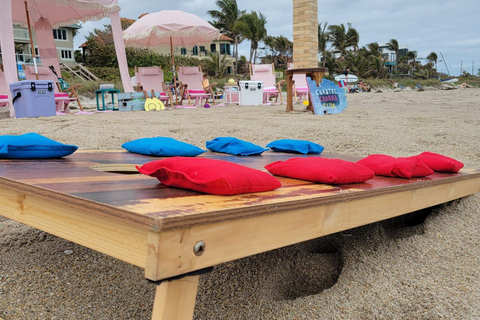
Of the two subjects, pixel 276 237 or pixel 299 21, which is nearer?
pixel 276 237

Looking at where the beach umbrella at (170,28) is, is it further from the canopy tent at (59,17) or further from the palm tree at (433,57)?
the palm tree at (433,57)

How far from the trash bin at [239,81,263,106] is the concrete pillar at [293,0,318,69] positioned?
3.49 ft

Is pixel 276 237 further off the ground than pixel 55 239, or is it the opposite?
pixel 276 237

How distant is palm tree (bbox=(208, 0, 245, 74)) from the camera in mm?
36781

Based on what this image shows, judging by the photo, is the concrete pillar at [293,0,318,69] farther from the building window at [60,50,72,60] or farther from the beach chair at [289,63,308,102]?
the building window at [60,50,72,60]

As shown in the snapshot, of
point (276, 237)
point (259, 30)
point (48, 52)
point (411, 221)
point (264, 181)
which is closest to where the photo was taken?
point (276, 237)

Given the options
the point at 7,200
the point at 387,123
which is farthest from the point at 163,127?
the point at 7,200

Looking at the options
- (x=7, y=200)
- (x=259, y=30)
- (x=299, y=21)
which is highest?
(x=259, y=30)

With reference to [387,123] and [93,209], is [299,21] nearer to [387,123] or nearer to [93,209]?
[387,123]

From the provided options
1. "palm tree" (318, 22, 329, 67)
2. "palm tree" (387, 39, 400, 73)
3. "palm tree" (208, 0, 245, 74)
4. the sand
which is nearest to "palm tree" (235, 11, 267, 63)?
"palm tree" (208, 0, 245, 74)

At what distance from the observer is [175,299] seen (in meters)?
0.92

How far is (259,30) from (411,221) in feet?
111

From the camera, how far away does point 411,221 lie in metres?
2.21

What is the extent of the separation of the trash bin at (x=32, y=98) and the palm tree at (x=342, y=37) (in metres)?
39.2
